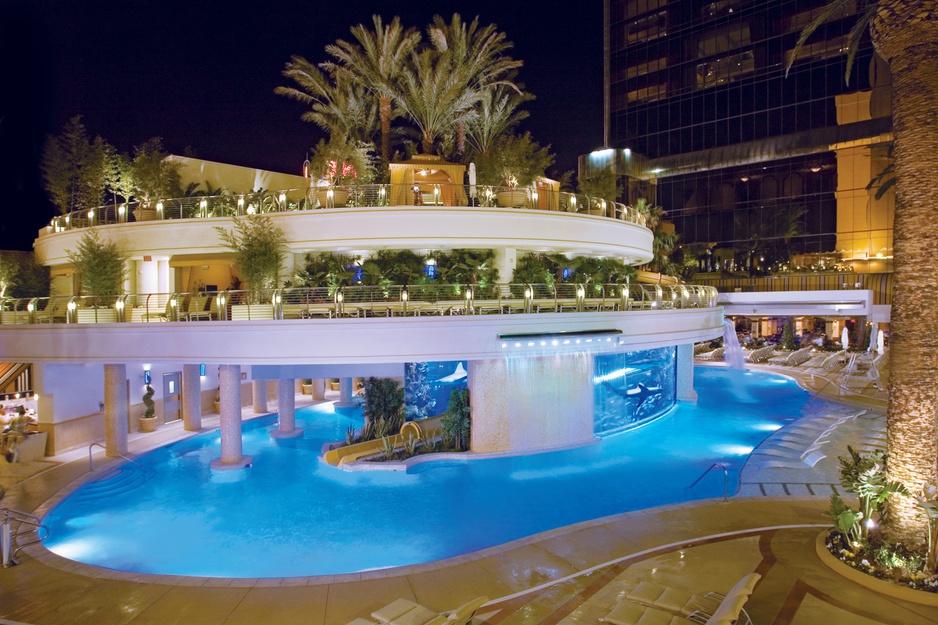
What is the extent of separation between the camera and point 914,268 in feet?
30.1

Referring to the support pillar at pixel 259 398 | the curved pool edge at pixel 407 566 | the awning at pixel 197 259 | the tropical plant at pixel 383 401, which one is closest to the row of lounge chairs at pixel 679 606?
the curved pool edge at pixel 407 566

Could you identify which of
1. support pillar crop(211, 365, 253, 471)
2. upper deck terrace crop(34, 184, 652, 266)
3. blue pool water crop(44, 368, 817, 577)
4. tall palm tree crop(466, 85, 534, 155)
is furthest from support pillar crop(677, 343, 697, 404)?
support pillar crop(211, 365, 253, 471)

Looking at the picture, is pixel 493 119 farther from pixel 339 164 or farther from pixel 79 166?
pixel 79 166

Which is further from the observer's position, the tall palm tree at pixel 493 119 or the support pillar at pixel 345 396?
the tall palm tree at pixel 493 119

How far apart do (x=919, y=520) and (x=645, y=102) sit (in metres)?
57.4

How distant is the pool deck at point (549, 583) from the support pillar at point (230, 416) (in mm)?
Answer: 6873

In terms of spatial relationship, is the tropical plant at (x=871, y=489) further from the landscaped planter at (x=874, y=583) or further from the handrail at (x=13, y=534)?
the handrail at (x=13, y=534)

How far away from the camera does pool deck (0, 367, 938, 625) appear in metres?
8.23

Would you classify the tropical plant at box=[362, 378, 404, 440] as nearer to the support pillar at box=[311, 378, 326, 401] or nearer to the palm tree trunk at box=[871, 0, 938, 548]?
the support pillar at box=[311, 378, 326, 401]

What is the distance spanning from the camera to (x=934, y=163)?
29.8 feet

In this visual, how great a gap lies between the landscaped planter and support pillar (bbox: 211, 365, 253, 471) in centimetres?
1534

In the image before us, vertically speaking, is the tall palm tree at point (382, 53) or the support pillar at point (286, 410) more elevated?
the tall palm tree at point (382, 53)

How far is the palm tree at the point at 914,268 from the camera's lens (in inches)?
355

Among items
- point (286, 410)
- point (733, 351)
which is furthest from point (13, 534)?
point (733, 351)
